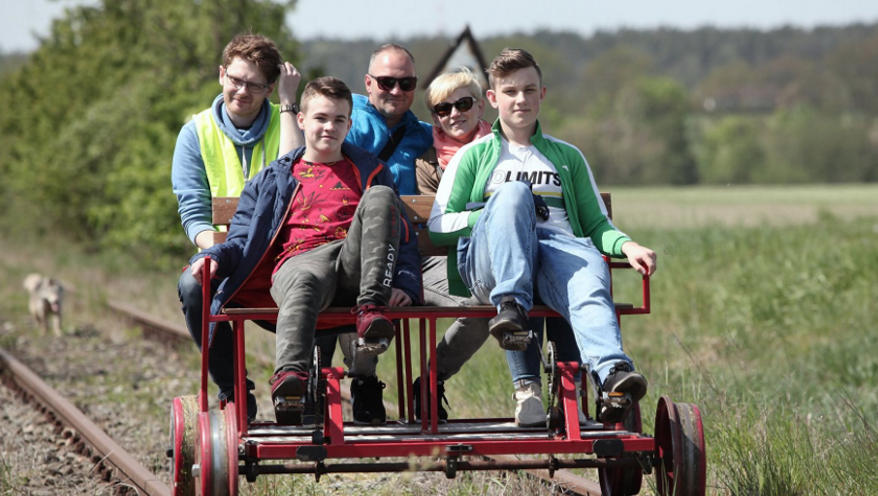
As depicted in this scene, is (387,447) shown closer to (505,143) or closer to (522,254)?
(522,254)

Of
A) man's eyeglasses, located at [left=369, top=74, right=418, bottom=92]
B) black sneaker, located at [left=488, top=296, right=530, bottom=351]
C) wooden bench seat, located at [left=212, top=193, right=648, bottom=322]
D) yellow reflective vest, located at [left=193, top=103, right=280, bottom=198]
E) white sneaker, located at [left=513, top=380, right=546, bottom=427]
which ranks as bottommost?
white sneaker, located at [left=513, top=380, right=546, bottom=427]

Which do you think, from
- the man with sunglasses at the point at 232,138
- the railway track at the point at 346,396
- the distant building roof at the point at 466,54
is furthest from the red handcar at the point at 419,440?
the distant building roof at the point at 466,54

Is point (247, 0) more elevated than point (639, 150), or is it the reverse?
point (639, 150)

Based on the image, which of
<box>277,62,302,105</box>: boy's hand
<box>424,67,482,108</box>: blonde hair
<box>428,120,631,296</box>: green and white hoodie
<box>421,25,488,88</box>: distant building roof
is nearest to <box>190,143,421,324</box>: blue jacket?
<box>428,120,631,296</box>: green and white hoodie

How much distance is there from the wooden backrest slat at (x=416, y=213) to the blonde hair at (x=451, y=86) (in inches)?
21.4

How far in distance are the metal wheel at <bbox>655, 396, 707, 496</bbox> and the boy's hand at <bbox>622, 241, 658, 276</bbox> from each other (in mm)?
520

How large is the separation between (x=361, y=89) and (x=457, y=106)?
79375 millimetres

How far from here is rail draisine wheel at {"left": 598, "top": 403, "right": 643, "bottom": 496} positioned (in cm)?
445

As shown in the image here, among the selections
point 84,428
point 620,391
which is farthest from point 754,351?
point 620,391

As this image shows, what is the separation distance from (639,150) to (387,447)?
87931mm

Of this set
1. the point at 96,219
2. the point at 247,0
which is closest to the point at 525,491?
the point at 247,0

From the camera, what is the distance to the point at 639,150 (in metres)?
89.9

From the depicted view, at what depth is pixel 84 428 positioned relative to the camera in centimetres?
691

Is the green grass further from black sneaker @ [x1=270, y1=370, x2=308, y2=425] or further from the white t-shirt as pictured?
black sneaker @ [x1=270, y1=370, x2=308, y2=425]
